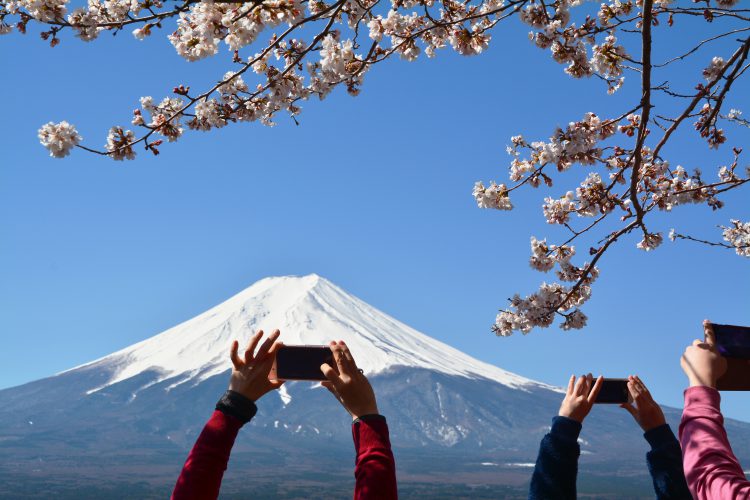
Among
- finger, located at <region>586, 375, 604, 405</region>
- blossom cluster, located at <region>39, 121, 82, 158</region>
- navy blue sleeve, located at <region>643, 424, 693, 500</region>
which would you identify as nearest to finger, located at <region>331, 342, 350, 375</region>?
finger, located at <region>586, 375, 604, 405</region>

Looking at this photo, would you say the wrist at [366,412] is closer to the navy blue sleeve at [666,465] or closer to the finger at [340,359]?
the finger at [340,359]

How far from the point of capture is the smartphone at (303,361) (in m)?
2.05

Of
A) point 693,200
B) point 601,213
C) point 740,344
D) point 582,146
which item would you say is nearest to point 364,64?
point 582,146

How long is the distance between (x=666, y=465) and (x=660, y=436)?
10 cm

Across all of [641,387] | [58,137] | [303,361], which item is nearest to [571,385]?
[641,387]

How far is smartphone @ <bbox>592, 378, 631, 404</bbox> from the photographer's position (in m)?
2.51

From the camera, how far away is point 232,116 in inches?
231

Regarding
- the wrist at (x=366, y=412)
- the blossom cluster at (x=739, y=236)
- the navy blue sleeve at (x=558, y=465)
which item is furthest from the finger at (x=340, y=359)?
the blossom cluster at (x=739, y=236)

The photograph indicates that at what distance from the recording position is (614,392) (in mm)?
2555

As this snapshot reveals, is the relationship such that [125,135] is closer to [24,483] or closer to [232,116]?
[232,116]

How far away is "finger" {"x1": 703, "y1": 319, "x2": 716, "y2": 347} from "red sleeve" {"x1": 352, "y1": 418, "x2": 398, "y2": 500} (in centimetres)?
106

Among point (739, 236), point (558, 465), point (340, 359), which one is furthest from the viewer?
point (739, 236)

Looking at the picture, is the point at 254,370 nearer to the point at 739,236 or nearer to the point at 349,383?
the point at 349,383

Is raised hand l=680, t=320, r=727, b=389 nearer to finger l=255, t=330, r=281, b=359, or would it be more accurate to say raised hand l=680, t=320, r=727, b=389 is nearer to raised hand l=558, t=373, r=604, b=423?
raised hand l=558, t=373, r=604, b=423
